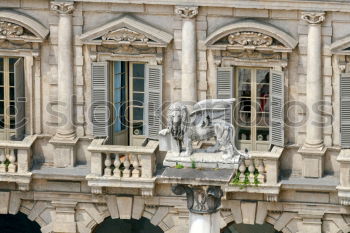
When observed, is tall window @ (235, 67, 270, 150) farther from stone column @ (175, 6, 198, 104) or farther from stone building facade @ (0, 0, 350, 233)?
stone column @ (175, 6, 198, 104)

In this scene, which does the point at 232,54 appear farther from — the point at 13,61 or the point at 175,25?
the point at 13,61

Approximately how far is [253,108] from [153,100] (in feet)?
9.59

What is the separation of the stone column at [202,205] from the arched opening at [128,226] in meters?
14.0

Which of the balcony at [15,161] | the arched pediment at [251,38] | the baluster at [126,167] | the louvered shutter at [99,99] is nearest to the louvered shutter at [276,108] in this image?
the arched pediment at [251,38]

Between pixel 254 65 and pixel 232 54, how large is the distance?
0.71 metres

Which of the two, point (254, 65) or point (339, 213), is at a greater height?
point (254, 65)

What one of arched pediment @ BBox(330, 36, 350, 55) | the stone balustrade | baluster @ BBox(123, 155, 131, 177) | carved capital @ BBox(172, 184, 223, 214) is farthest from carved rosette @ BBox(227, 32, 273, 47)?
carved capital @ BBox(172, 184, 223, 214)

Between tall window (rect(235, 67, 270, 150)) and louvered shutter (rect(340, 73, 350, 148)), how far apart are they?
2193 mm

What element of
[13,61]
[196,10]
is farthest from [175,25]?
[13,61]

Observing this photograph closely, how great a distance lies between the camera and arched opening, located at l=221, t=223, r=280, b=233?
68375 mm

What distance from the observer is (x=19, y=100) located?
64.6 meters

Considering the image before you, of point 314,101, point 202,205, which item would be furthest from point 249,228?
point 202,205

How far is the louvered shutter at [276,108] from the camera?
6297 cm

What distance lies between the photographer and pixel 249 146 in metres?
64.1
